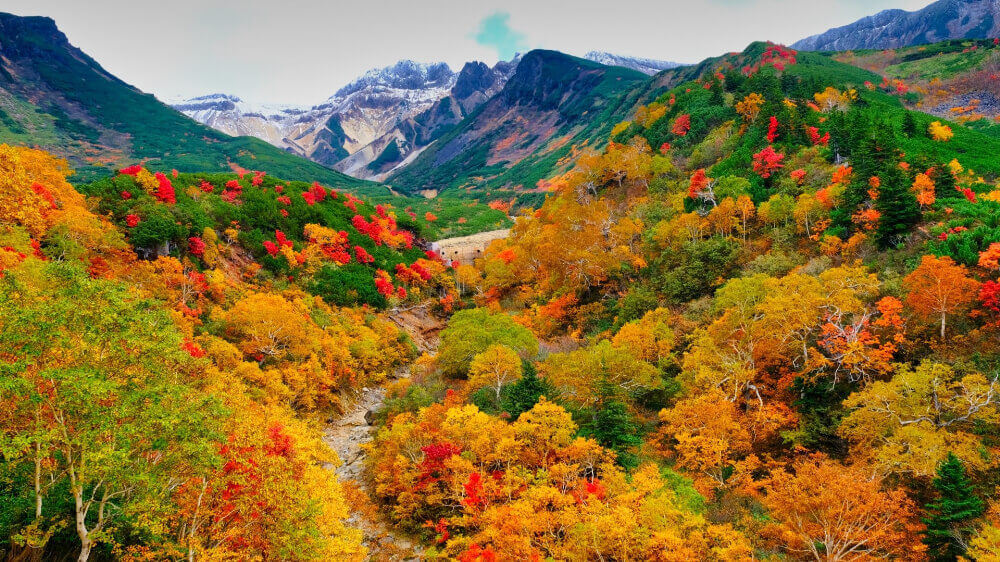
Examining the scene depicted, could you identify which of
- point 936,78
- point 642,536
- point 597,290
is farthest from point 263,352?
point 936,78

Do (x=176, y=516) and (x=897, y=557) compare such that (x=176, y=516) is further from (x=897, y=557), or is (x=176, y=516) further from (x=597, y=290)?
(x=597, y=290)

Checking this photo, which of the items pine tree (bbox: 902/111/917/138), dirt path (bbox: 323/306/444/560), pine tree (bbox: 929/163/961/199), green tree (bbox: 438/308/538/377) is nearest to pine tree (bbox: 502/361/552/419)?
green tree (bbox: 438/308/538/377)

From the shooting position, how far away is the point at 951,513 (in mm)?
17719

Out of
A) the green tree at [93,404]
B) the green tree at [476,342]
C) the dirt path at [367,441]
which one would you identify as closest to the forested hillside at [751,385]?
the green tree at [476,342]

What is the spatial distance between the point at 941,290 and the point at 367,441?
4042 cm

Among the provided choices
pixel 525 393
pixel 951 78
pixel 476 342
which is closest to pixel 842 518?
→ pixel 525 393

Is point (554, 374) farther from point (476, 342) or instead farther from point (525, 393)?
point (476, 342)

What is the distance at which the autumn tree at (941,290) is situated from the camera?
2586cm

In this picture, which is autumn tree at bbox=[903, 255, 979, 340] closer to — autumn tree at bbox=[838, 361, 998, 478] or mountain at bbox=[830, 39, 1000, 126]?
autumn tree at bbox=[838, 361, 998, 478]

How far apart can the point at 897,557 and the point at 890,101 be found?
90860 millimetres

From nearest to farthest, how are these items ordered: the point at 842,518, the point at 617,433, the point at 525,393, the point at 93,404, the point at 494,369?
the point at 93,404 → the point at 842,518 → the point at 617,433 → the point at 525,393 → the point at 494,369

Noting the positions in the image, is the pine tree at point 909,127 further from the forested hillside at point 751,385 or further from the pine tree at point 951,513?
the pine tree at point 951,513

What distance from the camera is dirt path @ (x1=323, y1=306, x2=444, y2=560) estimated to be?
26625 mm

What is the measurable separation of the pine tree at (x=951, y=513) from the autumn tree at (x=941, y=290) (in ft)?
37.3
